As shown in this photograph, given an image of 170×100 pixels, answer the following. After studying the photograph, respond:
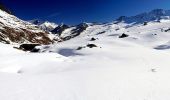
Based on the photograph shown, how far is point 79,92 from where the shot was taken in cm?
1895

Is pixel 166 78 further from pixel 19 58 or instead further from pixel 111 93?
pixel 19 58

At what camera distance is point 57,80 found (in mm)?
22344

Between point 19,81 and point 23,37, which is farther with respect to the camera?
point 23,37

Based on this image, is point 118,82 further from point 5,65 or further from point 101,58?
point 101,58

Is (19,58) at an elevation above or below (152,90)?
above

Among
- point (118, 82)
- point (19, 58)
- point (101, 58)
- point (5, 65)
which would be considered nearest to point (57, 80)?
point (118, 82)

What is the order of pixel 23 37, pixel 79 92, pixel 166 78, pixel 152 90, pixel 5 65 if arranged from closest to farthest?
pixel 79 92 < pixel 152 90 < pixel 166 78 < pixel 5 65 < pixel 23 37

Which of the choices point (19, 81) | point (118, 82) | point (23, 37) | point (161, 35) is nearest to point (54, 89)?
point (19, 81)

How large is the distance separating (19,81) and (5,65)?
934 centimetres

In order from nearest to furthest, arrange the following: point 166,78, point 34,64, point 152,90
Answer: point 152,90 < point 166,78 < point 34,64

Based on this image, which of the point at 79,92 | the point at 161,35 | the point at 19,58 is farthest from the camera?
the point at 161,35

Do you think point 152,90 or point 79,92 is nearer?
point 79,92

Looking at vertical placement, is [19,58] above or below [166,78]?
above

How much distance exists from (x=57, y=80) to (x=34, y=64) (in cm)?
1083
